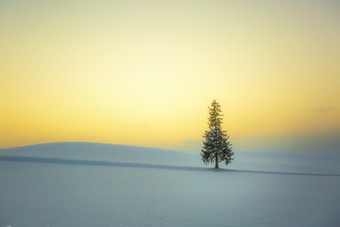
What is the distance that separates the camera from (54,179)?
20.6 metres

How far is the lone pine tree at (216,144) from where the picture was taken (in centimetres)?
3475

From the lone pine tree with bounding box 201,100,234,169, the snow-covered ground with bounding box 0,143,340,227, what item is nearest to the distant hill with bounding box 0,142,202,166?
the lone pine tree with bounding box 201,100,234,169

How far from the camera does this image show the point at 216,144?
34.9 meters

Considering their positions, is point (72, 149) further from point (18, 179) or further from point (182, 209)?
point (182, 209)

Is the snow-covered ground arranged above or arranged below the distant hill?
below

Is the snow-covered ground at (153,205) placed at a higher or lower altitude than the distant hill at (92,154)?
lower

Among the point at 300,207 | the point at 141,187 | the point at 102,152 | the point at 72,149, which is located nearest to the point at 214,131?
the point at 141,187

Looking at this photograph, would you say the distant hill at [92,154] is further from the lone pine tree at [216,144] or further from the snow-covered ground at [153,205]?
the snow-covered ground at [153,205]

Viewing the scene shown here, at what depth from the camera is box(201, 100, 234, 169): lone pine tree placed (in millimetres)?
34750

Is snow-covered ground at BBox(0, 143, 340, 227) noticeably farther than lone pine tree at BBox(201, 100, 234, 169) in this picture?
No

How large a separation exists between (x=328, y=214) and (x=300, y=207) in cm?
155

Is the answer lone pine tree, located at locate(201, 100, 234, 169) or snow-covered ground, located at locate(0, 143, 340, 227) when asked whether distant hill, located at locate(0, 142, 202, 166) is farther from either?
snow-covered ground, located at locate(0, 143, 340, 227)

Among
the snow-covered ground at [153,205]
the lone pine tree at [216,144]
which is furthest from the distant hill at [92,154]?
the snow-covered ground at [153,205]

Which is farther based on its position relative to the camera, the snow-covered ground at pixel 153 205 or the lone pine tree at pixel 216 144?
the lone pine tree at pixel 216 144
